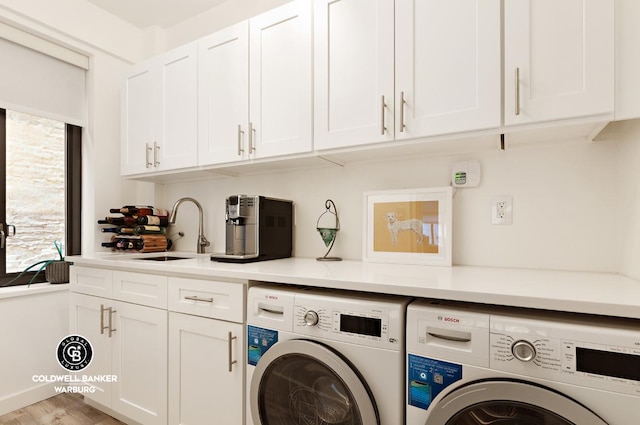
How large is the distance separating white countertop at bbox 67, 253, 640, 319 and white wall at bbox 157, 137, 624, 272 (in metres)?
0.08

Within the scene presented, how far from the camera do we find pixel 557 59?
1173 mm

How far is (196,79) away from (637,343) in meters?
2.29

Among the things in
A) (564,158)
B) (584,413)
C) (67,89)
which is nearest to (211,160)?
(67,89)

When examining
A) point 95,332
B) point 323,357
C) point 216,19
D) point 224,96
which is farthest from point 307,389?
point 216,19

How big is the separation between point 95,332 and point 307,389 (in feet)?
4.85

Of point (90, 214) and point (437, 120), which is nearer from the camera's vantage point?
point (437, 120)

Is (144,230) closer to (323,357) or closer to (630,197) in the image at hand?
(323,357)

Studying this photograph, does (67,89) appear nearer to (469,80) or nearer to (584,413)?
(469,80)

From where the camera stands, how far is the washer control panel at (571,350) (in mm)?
818

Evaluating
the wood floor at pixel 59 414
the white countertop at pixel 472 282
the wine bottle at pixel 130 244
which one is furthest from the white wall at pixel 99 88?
the white countertop at pixel 472 282

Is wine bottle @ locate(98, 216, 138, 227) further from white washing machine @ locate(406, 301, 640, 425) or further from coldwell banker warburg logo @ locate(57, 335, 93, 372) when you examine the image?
white washing machine @ locate(406, 301, 640, 425)

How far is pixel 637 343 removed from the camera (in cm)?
81

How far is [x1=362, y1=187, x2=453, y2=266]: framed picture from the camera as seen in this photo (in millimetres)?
1614

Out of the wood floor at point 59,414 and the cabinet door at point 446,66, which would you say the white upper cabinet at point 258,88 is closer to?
the cabinet door at point 446,66
